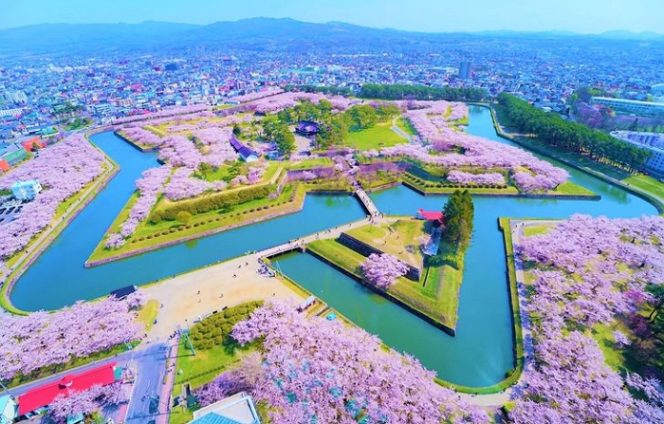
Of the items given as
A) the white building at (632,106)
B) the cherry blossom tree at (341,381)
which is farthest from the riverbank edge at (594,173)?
the white building at (632,106)

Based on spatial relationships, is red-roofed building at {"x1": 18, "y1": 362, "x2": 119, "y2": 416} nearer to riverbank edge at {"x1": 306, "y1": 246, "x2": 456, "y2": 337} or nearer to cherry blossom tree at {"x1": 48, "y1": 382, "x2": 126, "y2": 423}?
cherry blossom tree at {"x1": 48, "y1": 382, "x2": 126, "y2": 423}

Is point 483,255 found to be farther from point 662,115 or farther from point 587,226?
point 662,115

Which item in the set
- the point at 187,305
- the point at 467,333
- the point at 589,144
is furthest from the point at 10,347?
the point at 589,144

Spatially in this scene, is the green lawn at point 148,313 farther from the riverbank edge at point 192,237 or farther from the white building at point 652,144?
the white building at point 652,144

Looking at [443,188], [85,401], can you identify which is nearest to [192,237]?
[85,401]

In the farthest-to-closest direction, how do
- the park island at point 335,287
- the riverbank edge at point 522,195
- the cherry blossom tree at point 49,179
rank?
the riverbank edge at point 522,195, the cherry blossom tree at point 49,179, the park island at point 335,287

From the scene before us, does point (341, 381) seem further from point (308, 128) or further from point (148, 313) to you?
point (308, 128)

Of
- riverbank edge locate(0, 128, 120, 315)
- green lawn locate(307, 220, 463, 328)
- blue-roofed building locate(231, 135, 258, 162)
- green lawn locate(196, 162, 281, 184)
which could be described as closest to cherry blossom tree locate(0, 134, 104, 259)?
riverbank edge locate(0, 128, 120, 315)
